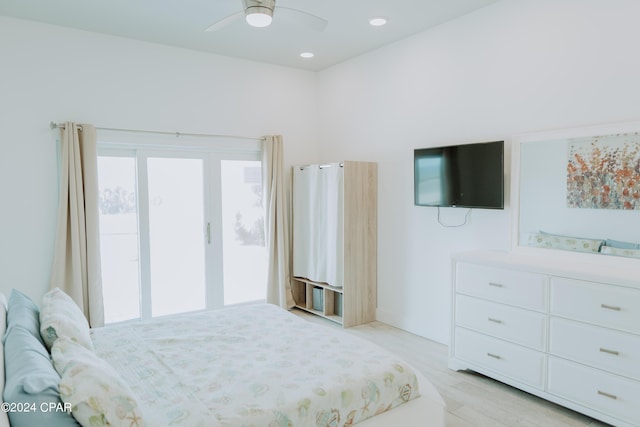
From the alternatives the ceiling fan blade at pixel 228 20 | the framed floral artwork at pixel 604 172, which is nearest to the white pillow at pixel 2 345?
the ceiling fan blade at pixel 228 20

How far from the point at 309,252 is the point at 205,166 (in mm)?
1512

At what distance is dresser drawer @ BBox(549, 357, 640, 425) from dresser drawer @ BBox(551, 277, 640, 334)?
0.30 m

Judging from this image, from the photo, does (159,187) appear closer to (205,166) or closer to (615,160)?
(205,166)

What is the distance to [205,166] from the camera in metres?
4.52

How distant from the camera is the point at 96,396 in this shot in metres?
1.37

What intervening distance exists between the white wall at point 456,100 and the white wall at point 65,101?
1.48 metres

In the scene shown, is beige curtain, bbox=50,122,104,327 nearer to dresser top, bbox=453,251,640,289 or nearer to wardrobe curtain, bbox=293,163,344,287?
wardrobe curtain, bbox=293,163,344,287

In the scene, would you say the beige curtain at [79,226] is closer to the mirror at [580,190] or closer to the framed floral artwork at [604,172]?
the mirror at [580,190]

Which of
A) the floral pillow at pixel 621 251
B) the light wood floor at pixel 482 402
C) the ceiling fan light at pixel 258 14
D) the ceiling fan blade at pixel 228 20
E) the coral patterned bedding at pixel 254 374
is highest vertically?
the ceiling fan blade at pixel 228 20

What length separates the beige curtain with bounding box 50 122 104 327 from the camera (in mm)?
3576

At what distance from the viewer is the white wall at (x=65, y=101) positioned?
11.4 ft

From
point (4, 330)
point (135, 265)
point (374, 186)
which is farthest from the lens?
point (374, 186)

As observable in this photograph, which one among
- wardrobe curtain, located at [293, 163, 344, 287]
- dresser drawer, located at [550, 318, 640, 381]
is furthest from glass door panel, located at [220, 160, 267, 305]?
dresser drawer, located at [550, 318, 640, 381]

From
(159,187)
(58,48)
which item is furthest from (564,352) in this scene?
(58,48)
